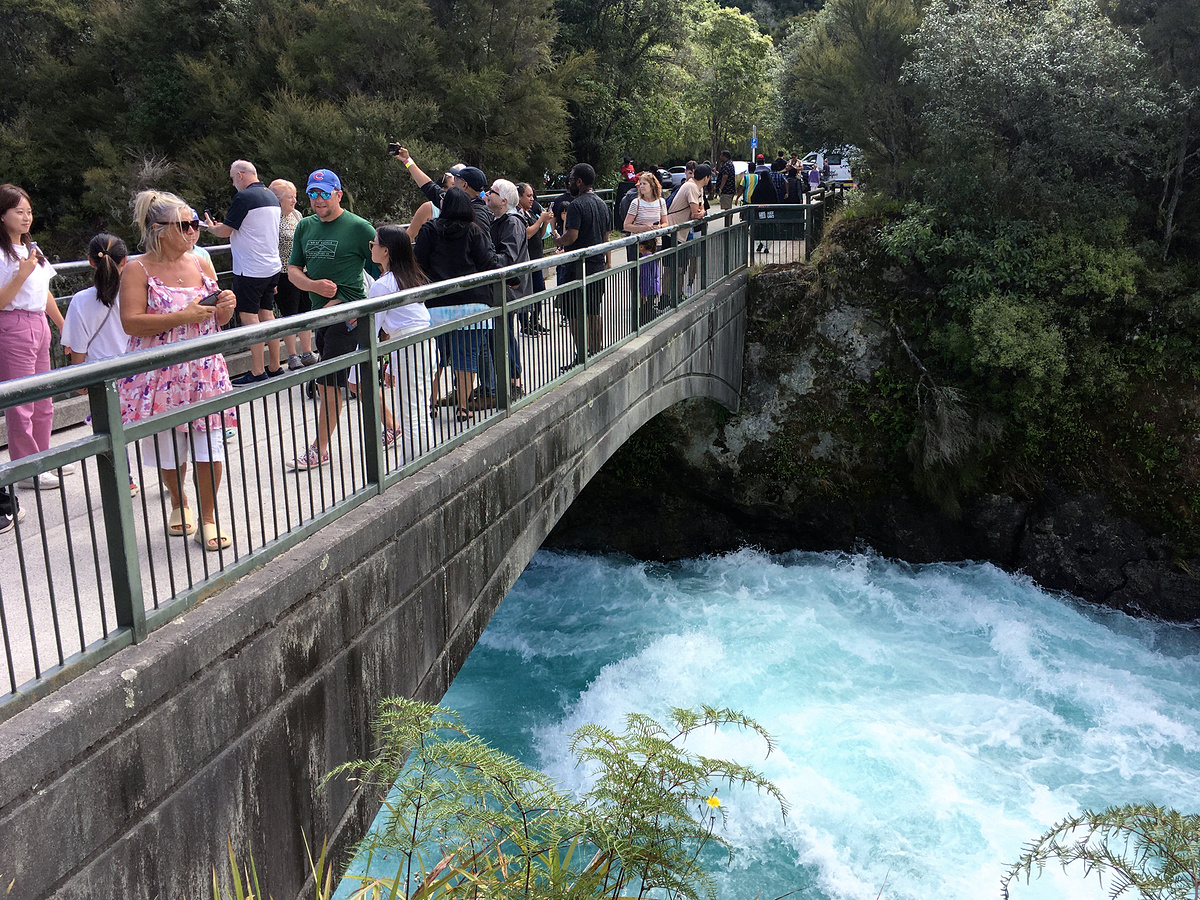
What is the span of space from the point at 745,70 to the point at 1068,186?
25.0 metres

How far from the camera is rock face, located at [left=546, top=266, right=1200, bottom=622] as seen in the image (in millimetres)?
14891

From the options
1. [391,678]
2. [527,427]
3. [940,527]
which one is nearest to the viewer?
[391,678]

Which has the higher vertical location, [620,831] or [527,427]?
[527,427]

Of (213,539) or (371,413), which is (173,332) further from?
(213,539)

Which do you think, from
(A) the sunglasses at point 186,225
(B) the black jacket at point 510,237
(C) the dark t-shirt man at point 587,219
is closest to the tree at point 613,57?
(C) the dark t-shirt man at point 587,219

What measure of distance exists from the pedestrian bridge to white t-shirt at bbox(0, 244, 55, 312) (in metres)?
0.95

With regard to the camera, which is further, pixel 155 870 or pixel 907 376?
pixel 907 376

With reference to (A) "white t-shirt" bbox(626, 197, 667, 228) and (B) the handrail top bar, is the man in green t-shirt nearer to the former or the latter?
(B) the handrail top bar

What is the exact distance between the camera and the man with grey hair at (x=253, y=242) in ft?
22.4

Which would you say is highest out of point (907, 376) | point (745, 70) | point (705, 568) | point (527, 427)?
point (745, 70)

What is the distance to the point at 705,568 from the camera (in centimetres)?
1648

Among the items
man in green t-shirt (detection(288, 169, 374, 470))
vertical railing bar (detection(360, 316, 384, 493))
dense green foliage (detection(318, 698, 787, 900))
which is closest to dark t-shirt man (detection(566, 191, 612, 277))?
man in green t-shirt (detection(288, 169, 374, 470))

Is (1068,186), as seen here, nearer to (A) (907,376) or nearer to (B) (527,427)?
(A) (907,376)

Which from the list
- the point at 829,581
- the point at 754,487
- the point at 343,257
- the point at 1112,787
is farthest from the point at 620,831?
the point at 754,487
